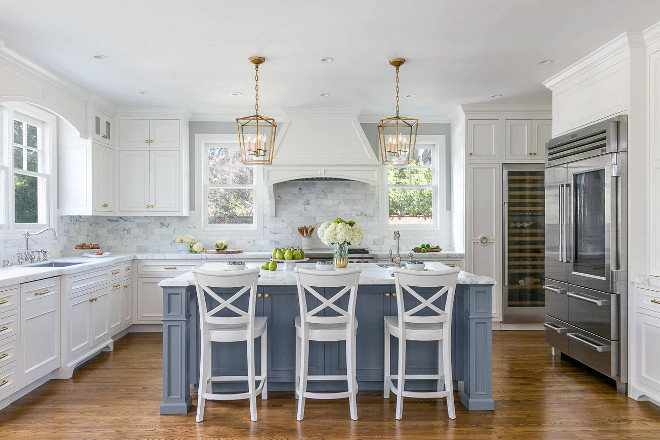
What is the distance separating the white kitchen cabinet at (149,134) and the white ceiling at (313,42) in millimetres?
589

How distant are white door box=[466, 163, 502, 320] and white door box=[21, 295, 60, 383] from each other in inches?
178

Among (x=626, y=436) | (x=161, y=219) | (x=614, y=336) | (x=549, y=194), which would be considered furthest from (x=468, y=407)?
(x=161, y=219)

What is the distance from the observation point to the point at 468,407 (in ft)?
11.2

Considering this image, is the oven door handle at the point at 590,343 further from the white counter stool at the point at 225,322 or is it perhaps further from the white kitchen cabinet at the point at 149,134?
the white kitchen cabinet at the point at 149,134

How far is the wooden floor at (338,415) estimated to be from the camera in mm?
→ 3035

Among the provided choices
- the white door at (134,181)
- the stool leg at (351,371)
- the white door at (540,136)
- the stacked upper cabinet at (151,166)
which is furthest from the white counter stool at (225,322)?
the white door at (540,136)

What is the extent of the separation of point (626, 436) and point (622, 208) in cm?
168

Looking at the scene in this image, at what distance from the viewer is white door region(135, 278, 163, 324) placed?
579 centimetres

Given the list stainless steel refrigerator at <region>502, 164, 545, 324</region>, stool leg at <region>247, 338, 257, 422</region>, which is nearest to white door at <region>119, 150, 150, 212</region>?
stool leg at <region>247, 338, 257, 422</region>

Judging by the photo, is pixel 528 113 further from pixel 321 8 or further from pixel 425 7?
pixel 321 8

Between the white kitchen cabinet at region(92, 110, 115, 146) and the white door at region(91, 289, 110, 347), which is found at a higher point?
the white kitchen cabinet at region(92, 110, 115, 146)

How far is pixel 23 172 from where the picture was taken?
4.73m

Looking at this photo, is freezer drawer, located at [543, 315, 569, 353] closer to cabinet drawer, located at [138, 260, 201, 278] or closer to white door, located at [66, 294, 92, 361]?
cabinet drawer, located at [138, 260, 201, 278]

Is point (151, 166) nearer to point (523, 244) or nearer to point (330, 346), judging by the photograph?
point (330, 346)
